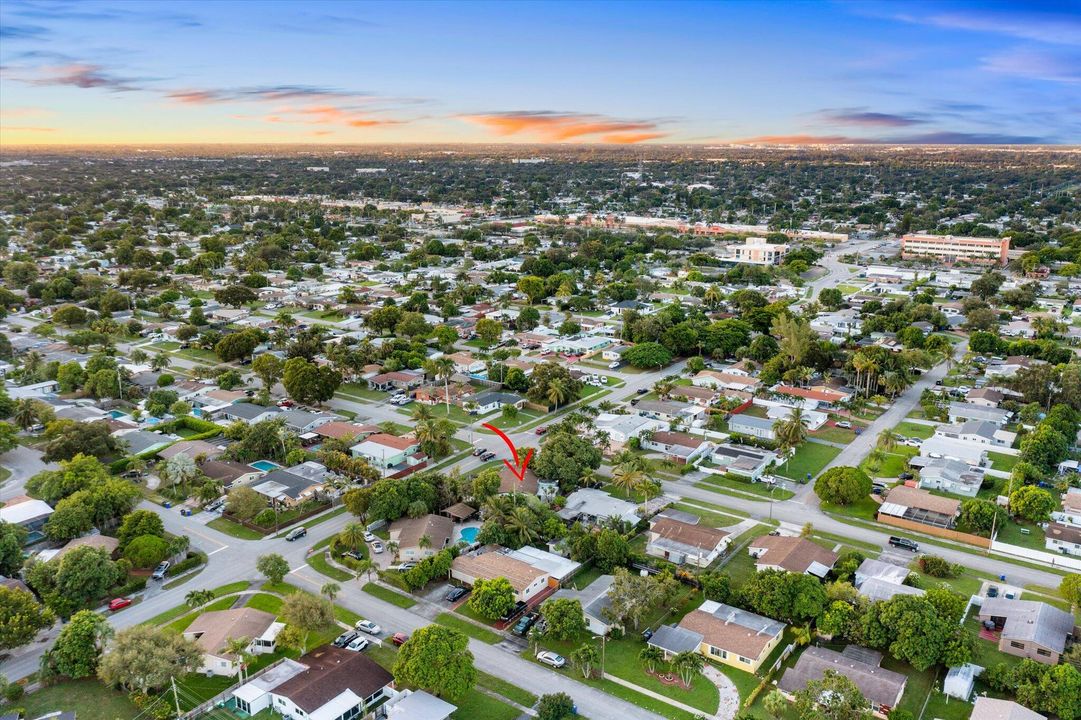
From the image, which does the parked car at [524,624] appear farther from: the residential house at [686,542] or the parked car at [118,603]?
the parked car at [118,603]

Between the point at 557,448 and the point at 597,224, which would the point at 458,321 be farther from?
the point at 597,224

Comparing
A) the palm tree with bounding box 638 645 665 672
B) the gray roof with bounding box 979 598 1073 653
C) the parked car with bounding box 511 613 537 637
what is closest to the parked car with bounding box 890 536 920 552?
the gray roof with bounding box 979 598 1073 653

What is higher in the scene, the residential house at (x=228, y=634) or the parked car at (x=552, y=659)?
the residential house at (x=228, y=634)

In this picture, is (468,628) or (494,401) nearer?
(468,628)

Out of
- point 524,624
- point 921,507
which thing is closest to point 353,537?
point 524,624

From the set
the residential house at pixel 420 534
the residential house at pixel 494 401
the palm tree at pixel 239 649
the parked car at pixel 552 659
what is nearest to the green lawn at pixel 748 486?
the residential house at pixel 420 534

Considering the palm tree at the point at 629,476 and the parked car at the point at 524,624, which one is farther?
the palm tree at the point at 629,476

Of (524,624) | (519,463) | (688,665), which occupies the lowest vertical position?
(524,624)

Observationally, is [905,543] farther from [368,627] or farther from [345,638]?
[345,638]
